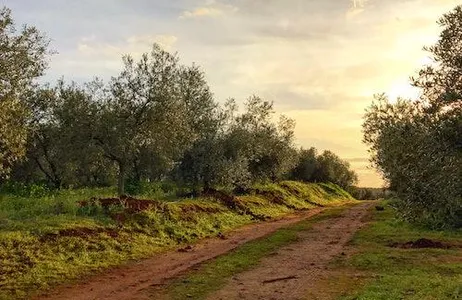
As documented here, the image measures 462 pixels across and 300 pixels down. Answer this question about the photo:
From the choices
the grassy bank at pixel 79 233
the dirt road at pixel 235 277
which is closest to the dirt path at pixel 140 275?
the dirt road at pixel 235 277

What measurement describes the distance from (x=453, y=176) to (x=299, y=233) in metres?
19.6

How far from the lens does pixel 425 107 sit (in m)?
17.7

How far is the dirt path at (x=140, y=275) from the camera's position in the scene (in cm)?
1677

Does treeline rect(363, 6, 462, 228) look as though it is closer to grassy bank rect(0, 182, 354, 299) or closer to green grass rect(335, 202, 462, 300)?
green grass rect(335, 202, 462, 300)

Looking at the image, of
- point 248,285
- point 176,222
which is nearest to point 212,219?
point 176,222

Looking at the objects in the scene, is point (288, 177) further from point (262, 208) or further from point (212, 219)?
point (212, 219)

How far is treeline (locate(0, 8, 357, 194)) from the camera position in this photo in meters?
23.3

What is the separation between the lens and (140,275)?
784 inches

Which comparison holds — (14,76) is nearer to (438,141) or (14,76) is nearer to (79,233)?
(79,233)

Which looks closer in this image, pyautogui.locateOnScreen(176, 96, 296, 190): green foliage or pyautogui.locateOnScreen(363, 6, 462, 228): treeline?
pyautogui.locateOnScreen(363, 6, 462, 228): treeline

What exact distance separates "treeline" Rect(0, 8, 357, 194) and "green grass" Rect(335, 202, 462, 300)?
55.0ft

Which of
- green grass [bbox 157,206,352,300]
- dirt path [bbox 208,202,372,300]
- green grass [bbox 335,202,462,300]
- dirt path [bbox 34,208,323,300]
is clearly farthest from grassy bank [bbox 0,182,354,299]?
green grass [bbox 335,202,462,300]

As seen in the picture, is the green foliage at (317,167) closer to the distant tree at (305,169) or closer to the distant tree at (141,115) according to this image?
the distant tree at (305,169)

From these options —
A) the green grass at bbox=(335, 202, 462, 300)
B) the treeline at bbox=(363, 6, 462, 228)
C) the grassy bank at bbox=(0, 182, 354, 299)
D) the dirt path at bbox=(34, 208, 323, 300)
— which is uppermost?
the treeline at bbox=(363, 6, 462, 228)
